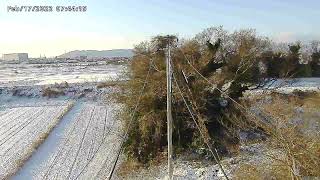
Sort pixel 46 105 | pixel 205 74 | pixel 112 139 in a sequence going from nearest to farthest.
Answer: pixel 205 74
pixel 112 139
pixel 46 105

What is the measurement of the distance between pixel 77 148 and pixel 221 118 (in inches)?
329

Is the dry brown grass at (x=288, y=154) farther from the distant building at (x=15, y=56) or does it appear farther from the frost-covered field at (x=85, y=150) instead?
the distant building at (x=15, y=56)

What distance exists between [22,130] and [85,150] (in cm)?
682

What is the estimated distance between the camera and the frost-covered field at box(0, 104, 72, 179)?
A: 2074cm

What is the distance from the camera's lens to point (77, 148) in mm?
22656

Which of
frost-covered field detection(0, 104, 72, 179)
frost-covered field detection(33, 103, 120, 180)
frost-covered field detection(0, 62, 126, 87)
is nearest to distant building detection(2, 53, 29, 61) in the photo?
frost-covered field detection(0, 62, 126, 87)

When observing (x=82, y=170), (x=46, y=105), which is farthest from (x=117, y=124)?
(x=46, y=105)

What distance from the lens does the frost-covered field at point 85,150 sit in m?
19.0

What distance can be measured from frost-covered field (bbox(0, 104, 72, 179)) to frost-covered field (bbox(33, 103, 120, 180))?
53.7 inches

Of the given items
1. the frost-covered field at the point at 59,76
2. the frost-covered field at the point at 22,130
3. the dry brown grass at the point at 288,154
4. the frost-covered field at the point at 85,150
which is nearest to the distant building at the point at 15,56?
the frost-covered field at the point at 59,76

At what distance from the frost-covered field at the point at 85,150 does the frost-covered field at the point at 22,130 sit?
53.7 inches

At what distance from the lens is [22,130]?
26703 mm

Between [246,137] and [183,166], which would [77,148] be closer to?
[183,166]

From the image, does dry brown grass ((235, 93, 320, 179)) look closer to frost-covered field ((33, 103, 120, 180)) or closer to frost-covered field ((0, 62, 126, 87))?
frost-covered field ((33, 103, 120, 180))
